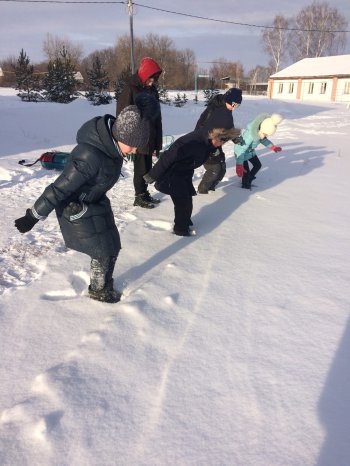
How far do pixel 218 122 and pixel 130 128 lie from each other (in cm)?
249

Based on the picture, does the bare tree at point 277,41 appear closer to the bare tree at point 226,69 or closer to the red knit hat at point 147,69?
the bare tree at point 226,69

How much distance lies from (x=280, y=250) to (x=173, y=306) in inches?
56.1

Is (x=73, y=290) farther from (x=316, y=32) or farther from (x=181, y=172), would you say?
(x=316, y=32)

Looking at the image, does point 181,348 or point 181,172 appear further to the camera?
point 181,172

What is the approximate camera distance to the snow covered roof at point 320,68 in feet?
112

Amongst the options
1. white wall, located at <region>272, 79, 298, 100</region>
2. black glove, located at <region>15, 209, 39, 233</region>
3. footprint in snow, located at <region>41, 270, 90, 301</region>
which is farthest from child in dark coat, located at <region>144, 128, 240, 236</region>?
white wall, located at <region>272, 79, 298, 100</region>

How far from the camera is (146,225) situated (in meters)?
3.88

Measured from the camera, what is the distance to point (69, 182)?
2086 millimetres

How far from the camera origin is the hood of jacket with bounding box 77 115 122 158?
210cm

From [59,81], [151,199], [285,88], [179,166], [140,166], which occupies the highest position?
[285,88]

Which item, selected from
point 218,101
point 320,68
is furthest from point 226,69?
point 218,101

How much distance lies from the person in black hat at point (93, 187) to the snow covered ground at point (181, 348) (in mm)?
448

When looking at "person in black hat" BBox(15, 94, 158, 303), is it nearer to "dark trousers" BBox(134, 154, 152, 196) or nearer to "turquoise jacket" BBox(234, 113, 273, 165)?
"dark trousers" BBox(134, 154, 152, 196)

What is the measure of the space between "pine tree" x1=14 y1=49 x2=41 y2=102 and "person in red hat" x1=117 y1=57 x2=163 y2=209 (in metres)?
14.3
